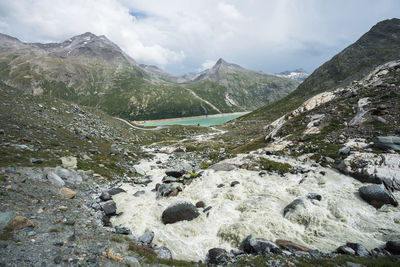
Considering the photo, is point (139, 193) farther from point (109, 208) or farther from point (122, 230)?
point (122, 230)

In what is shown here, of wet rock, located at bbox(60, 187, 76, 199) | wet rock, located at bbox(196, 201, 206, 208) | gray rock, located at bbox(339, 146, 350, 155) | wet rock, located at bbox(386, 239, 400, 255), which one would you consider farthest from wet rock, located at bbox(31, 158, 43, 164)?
gray rock, located at bbox(339, 146, 350, 155)

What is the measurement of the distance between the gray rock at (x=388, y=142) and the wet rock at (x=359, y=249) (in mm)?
17735

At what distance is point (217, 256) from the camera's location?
13352 mm

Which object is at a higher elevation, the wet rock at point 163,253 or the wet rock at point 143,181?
the wet rock at point 163,253

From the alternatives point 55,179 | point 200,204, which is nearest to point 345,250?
point 200,204

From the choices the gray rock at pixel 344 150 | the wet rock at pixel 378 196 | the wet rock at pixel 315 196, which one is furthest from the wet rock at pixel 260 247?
the gray rock at pixel 344 150

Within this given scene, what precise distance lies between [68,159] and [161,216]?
18.1 metres

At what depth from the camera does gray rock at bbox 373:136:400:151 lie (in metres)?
23.2

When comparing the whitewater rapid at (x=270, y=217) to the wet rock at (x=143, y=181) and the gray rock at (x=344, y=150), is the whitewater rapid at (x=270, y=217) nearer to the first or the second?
the wet rock at (x=143, y=181)

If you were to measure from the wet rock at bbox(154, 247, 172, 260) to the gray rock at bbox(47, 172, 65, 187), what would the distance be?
14.6 meters

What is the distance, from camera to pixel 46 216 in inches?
562

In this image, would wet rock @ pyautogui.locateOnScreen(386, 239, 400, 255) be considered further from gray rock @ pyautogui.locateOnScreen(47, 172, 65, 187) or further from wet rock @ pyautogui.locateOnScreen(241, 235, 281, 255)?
gray rock @ pyautogui.locateOnScreen(47, 172, 65, 187)

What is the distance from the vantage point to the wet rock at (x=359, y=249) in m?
12.2

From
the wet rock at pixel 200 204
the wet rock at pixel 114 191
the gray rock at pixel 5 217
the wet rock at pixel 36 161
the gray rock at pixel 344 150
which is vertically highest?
the gray rock at pixel 344 150
